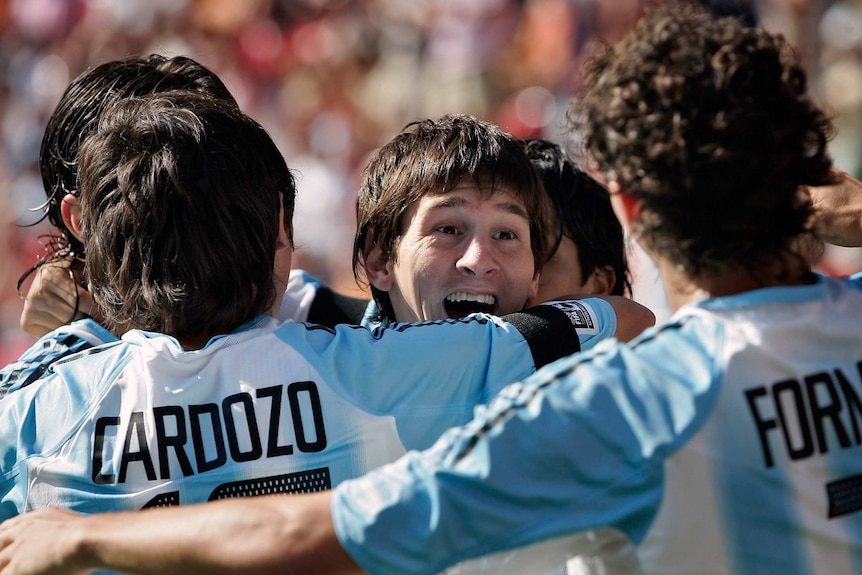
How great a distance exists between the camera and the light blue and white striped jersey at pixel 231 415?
1.83 meters

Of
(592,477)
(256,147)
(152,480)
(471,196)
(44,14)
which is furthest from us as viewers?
(44,14)

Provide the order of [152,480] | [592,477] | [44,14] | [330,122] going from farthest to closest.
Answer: [44,14] → [330,122] → [152,480] → [592,477]

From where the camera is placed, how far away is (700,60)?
A: 1463mm

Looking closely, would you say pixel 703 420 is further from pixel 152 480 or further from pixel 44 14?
pixel 44 14

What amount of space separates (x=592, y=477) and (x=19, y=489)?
1.11 m

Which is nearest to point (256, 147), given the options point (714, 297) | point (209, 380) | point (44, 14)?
point (209, 380)

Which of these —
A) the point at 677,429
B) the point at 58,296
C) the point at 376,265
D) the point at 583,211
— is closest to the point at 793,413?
the point at 677,429

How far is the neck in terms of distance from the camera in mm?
1521

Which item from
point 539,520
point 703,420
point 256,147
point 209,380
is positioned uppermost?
point 256,147

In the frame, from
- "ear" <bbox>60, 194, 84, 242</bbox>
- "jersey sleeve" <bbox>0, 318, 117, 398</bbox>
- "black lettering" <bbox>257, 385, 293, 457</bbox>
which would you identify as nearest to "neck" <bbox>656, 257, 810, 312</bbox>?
"black lettering" <bbox>257, 385, 293, 457</bbox>

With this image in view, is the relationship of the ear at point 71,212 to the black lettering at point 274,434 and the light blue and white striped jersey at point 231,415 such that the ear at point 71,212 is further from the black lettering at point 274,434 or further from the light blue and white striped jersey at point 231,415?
the black lettering at point 274,434

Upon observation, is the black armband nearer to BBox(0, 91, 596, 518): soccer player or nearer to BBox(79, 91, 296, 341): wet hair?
A: BBox(0, 91, 596, 518): soccer player

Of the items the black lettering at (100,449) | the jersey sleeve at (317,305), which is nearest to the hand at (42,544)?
the black lettering at (100,449)

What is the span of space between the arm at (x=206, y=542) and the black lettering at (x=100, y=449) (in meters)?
0.30
